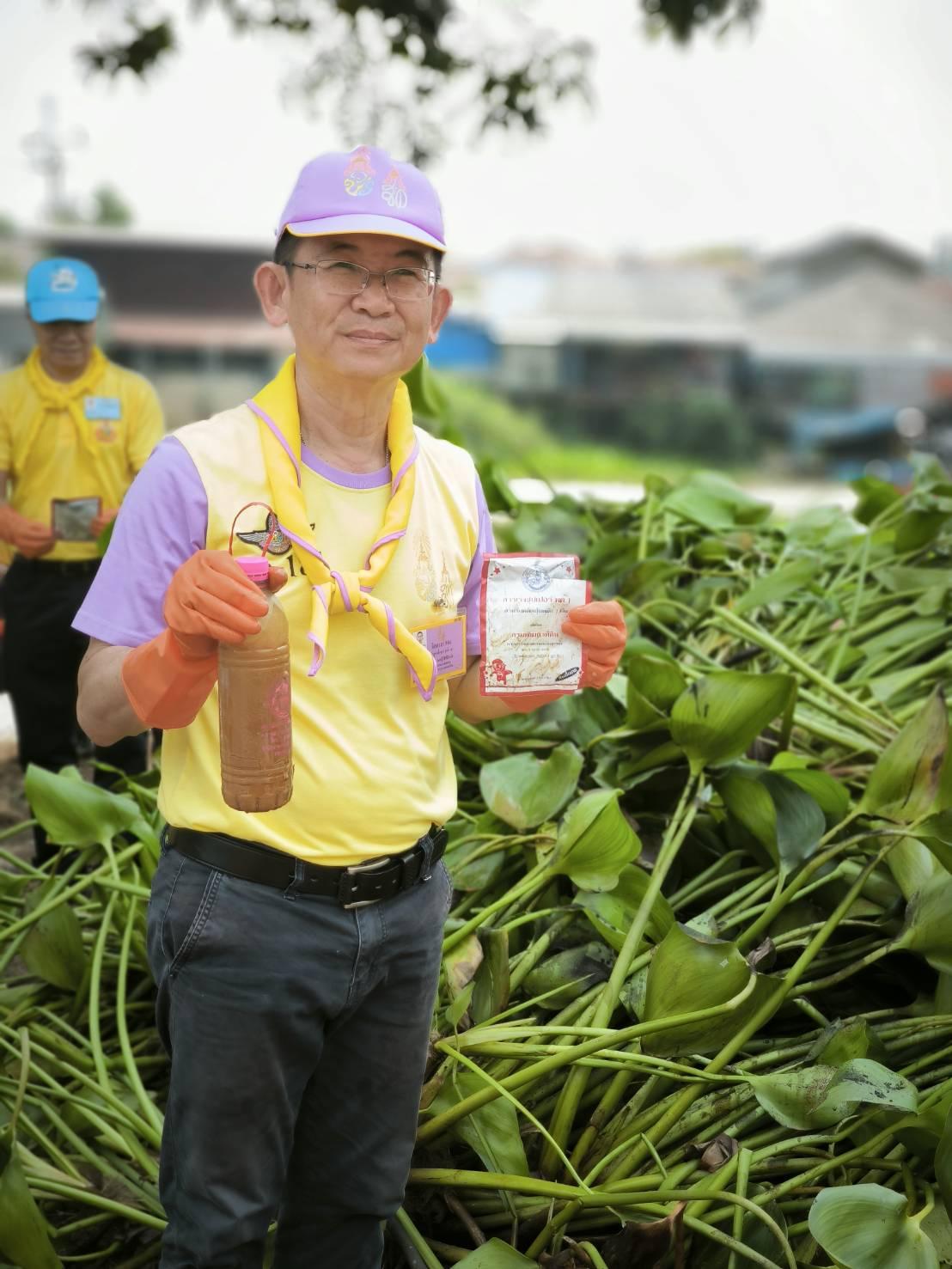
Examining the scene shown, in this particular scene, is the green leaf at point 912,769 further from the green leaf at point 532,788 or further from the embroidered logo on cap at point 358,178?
the embroidered logo on cap at point 358,178

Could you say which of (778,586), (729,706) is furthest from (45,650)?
(729,706)

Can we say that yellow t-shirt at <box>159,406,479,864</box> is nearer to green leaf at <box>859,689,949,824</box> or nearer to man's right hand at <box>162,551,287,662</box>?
man's right hand at <box>162,551,287,662</box>

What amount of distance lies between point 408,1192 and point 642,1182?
13.0 inches

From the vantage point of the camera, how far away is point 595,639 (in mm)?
1466

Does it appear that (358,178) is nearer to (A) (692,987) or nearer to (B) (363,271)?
(B) (363,271)

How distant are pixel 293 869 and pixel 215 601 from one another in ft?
1.11

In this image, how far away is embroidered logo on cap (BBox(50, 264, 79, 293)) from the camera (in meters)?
3.14

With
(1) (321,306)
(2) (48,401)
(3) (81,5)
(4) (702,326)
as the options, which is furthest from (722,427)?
(1) (321,306)

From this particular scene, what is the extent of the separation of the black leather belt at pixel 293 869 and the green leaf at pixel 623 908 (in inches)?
21.7

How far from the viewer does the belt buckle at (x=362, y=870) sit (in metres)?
1.35

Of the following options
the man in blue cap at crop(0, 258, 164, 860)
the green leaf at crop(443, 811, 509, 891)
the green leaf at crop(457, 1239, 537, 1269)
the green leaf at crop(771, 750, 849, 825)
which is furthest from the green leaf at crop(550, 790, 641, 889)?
the man in blue cap at crop(0, 258, 164, 860)

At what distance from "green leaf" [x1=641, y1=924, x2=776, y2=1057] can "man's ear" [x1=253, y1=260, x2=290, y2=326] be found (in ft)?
2.90

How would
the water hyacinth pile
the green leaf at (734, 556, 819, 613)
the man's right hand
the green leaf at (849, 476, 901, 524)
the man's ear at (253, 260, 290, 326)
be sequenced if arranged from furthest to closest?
the green leaf at (849, 476, 901, 524) < the green leaf at (734, 556, 819, 613) < the water hyacinth pile < the man's ear at (253, 260, 290, 326) < the man's right hand

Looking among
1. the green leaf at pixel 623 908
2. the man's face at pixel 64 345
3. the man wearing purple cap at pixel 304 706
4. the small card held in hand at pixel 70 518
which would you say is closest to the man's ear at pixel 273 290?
the man wearing purple cap at pixel 304 706
